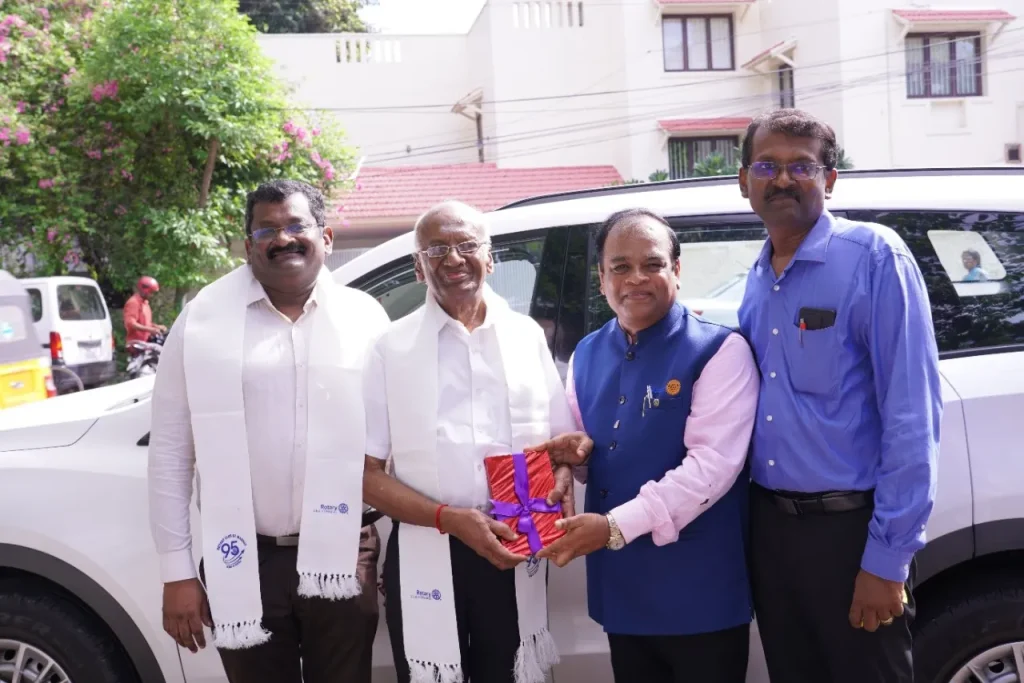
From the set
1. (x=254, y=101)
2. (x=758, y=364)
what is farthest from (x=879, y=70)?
(x=758, y=364)

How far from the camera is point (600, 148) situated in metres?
20.5

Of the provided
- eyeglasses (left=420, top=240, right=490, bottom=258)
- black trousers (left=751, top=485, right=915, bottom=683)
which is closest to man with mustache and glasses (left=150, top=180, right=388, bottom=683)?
eyeglasses (left=420, top=240, right=490, bottom=258)

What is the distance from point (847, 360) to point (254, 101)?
11.9 meters

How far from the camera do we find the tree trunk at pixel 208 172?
42.7ft

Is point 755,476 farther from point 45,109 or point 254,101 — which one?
point 45,109

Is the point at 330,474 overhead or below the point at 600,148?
below

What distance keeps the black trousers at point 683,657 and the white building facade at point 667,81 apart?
16834 millimetres

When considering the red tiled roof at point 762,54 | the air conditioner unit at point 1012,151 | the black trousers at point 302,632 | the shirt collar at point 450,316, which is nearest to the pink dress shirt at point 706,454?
the shirt collar at point 450,316

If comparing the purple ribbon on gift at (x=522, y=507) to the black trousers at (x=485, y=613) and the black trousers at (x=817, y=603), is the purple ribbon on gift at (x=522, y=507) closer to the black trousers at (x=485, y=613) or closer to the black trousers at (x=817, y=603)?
the black trousers at (x=485, y=613)

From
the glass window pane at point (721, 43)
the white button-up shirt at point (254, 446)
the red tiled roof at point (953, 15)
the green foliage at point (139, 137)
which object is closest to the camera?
the white button-up shirt at point (254, 446)

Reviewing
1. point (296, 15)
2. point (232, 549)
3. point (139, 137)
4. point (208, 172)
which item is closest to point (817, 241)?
point (232, 549)

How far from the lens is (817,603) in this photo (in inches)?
86.8

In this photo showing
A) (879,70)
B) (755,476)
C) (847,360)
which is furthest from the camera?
(879,70)

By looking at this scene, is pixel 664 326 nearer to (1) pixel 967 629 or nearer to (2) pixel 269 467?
(2) pixel 269 467
